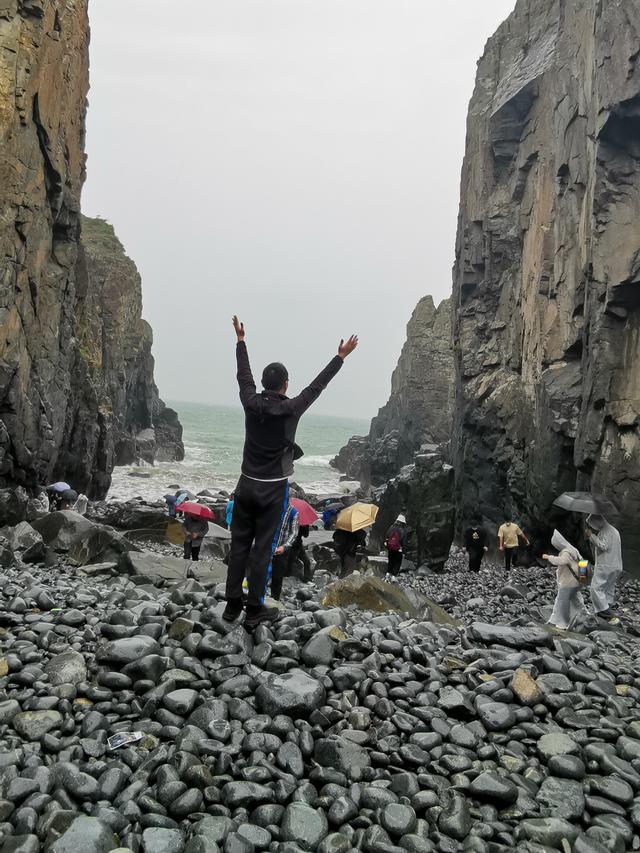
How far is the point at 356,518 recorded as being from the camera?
16078 mm

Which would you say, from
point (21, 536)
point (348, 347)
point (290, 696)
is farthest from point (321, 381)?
point (21, 536)

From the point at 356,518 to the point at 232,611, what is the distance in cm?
1145

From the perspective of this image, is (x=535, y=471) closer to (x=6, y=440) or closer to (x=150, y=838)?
(x=6, y=440)

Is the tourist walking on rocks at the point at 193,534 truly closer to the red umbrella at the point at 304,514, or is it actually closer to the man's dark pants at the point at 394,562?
the red umbrella at the point at 304,514

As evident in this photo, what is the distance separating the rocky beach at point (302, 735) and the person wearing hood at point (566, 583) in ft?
13.9

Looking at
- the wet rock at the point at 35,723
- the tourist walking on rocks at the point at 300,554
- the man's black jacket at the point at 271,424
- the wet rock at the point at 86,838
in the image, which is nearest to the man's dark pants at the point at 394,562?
the tourist walking on rocks at the point at 300,554

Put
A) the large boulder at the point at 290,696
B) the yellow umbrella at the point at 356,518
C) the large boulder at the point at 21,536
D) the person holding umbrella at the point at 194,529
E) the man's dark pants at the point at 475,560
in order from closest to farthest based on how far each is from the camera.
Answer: the large boulder at the point at 290,696, the large boulder at the point at 21,536, the person holding umbrella at the point at 194,529, the yellow umbrella at the point at 356,518, the man's dark pants at the point at 475,560

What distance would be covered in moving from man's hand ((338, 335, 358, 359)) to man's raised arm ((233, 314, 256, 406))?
0.85m

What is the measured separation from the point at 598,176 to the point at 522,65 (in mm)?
16804

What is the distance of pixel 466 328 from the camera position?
105 feet

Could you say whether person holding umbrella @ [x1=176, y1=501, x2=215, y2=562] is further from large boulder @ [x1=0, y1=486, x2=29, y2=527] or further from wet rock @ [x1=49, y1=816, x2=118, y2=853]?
wet rock @ [x1=49, y1=816, x2=118, y2=853]

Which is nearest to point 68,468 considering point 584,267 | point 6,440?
point 6,440

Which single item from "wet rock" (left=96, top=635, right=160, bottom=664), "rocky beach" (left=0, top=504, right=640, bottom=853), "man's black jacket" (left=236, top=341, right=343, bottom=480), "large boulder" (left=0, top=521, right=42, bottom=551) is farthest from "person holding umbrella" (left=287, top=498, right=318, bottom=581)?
"wet rock" (left=96, top=635, right=160, bottom=664)

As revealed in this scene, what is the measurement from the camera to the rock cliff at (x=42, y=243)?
743 inches
